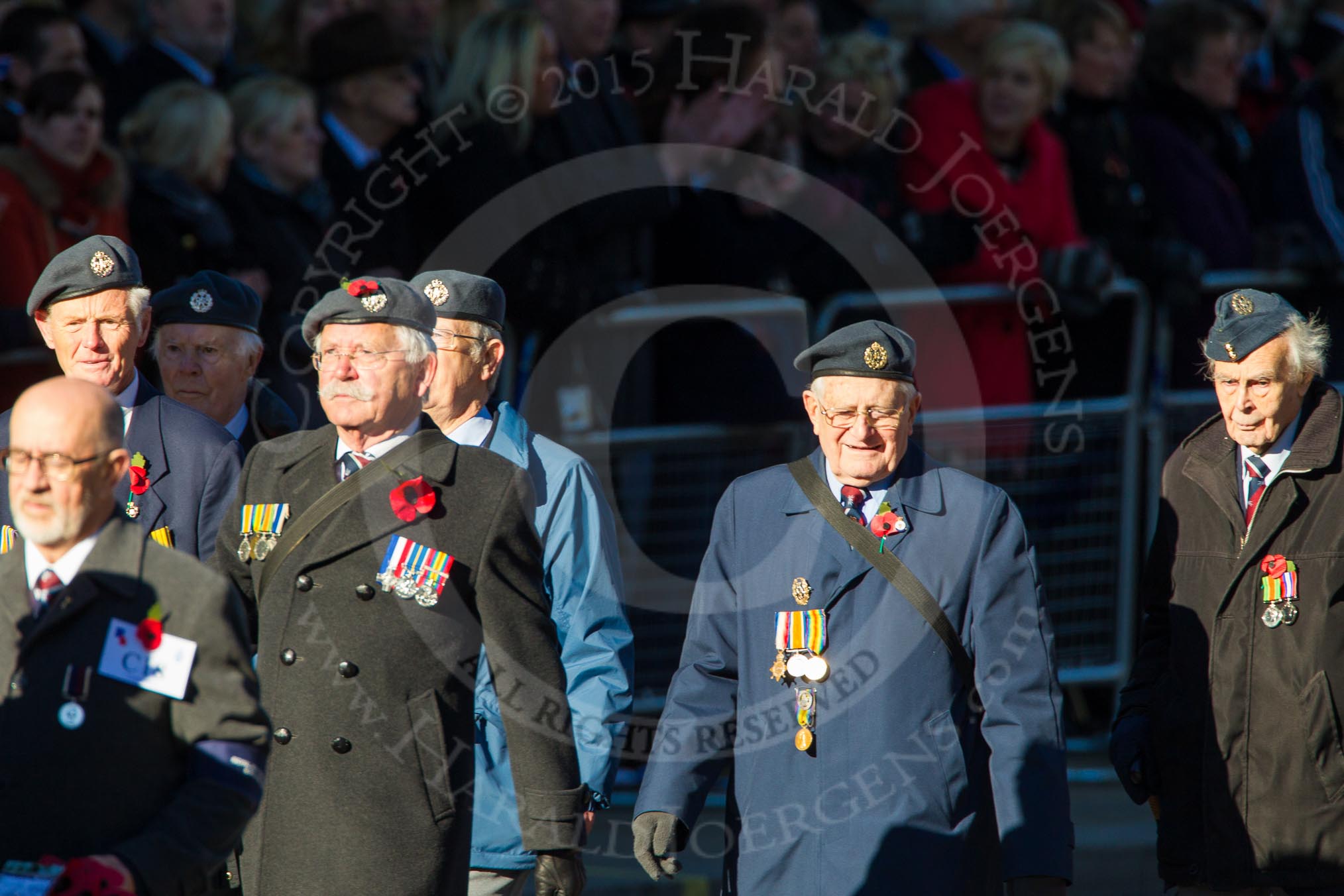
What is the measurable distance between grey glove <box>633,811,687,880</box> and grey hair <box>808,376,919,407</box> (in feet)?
3.62

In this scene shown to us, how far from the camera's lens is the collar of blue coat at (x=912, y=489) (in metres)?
4.92

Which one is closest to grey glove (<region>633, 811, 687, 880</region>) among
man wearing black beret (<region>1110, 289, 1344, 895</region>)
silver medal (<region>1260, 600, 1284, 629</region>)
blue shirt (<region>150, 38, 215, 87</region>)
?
man wearing black beret (<region>1110, 289, 1344, 895</region>)

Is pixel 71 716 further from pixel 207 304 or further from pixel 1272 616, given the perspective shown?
pixel 1272 616

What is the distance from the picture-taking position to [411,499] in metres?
4.57

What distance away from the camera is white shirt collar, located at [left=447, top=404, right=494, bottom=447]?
210 inches

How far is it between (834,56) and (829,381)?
171 inches

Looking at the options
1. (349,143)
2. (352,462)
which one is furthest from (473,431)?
(349,143)

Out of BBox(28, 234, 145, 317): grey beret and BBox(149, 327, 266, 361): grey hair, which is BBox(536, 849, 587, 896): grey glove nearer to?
BBox(28, 234, 145, 317): grey beret

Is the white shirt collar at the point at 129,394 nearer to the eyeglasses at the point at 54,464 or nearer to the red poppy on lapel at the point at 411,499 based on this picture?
the red poppy on lapel at the point at 411,499

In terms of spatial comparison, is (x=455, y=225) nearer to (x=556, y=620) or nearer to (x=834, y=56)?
(x=834, y=56)

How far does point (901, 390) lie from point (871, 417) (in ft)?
0.34

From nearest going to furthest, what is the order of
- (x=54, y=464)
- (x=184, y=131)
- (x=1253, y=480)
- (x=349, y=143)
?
(x=54, y=464) → (x=1253, y=480) → (x=184, y=131) → (x=349, y=143)

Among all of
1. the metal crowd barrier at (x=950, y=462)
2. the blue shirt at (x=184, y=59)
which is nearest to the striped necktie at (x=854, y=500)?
the metal crowd barrier at (x=950, y=462)

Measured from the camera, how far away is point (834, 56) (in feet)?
29.4
